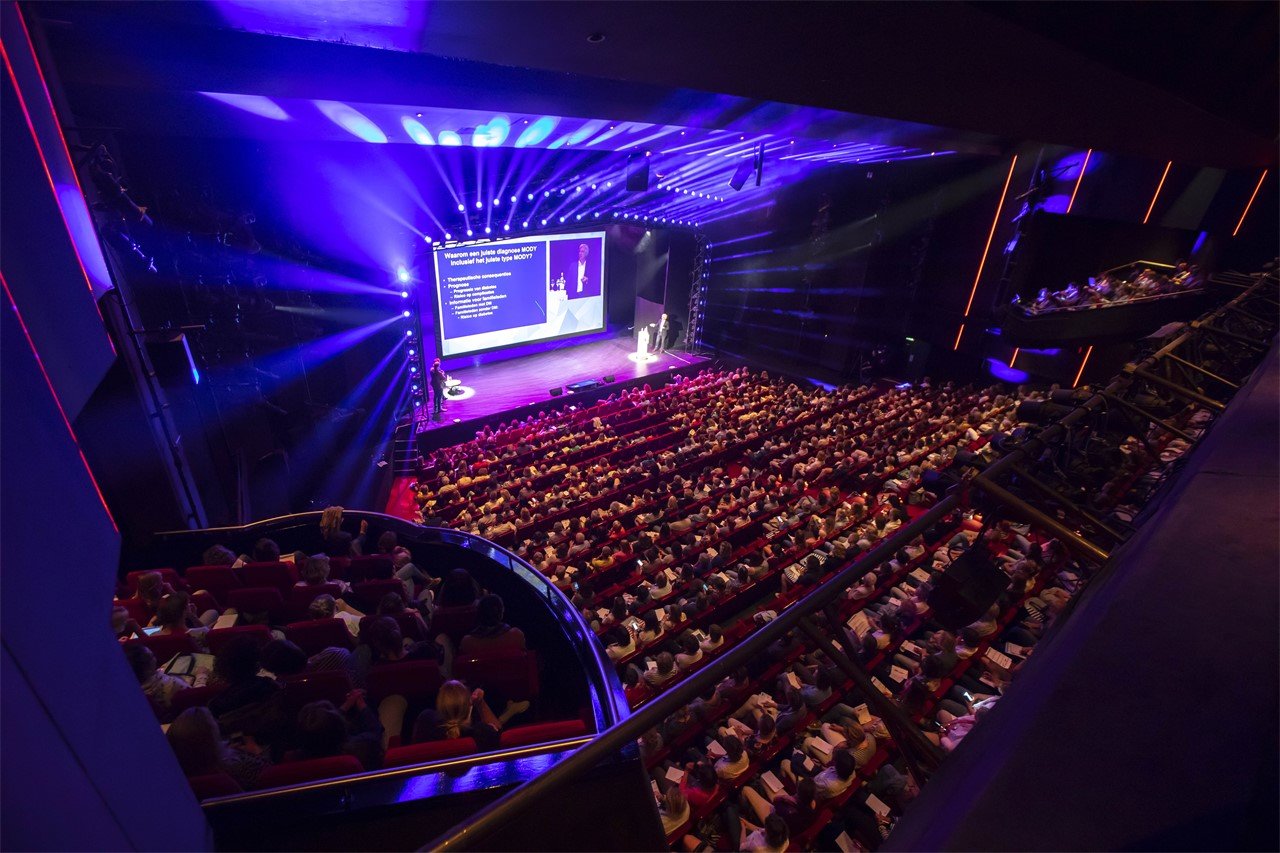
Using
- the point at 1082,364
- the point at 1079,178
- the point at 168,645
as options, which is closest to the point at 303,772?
the point at 168,645

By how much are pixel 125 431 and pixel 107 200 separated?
2207mm

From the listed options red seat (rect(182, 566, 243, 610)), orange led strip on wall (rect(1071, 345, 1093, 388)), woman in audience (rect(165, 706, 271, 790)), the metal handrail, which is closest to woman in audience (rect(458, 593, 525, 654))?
woman in audience (rect(165, 706, 271, 790))

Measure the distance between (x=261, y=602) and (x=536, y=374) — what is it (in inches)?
386

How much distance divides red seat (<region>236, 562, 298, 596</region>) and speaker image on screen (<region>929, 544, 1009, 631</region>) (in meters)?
5.01

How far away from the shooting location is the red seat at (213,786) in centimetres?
238

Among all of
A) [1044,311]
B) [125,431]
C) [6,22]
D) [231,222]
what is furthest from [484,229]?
[1044,311]

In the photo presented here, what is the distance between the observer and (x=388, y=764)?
276 cm

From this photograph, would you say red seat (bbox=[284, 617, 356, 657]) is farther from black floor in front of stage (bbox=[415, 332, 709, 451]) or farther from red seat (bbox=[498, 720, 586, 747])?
black floor in front of stage (bbox=[415, 332, 709, 451])

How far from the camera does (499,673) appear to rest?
12.1ft

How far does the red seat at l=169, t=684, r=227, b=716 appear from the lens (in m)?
3.04

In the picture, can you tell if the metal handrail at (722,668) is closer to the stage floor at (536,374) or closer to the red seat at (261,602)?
the red seat at (261,602)

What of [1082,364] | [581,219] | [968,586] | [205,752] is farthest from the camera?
[581,219]

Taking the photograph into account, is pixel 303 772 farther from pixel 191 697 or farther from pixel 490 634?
pixel 490 634

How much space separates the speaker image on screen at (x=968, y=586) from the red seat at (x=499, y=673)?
110 inches
